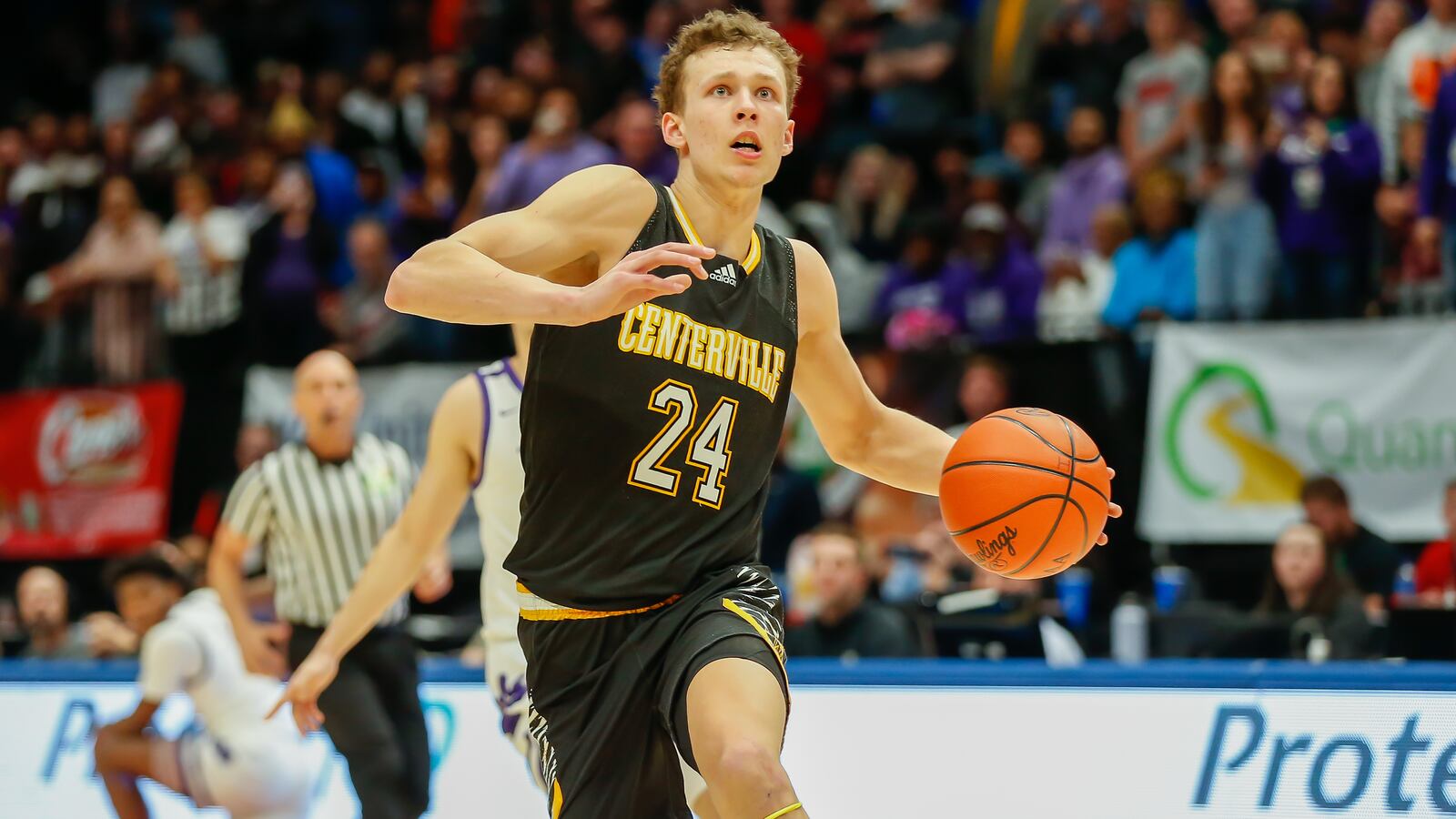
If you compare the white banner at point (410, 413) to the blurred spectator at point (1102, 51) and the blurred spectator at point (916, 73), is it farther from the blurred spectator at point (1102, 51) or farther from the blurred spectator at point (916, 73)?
the blurred spectator at point (1102, 51)

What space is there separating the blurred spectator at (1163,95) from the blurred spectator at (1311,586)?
376 cm

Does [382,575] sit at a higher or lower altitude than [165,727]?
higher

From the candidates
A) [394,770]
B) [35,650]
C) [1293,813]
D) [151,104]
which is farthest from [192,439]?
[1293,813]

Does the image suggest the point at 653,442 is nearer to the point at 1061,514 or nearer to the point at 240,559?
the point at 1061,514

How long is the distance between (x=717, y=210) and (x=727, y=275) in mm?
177

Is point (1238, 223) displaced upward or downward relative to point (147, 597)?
upward

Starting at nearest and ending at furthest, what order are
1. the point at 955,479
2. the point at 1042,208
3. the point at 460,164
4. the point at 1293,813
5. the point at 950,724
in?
the point at 955,479
the point at 1293,813
the point at 950,724
the point at 1042,208
the point at 460,164

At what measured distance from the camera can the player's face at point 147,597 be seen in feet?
27.8

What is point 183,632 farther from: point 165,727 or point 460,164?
point 460,164

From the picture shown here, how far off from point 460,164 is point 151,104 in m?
3.81

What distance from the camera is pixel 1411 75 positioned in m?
10.0

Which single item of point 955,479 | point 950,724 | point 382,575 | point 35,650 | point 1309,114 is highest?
point 1309,114

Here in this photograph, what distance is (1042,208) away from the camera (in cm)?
1177

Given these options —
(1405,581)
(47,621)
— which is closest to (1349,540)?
(1405,581)
